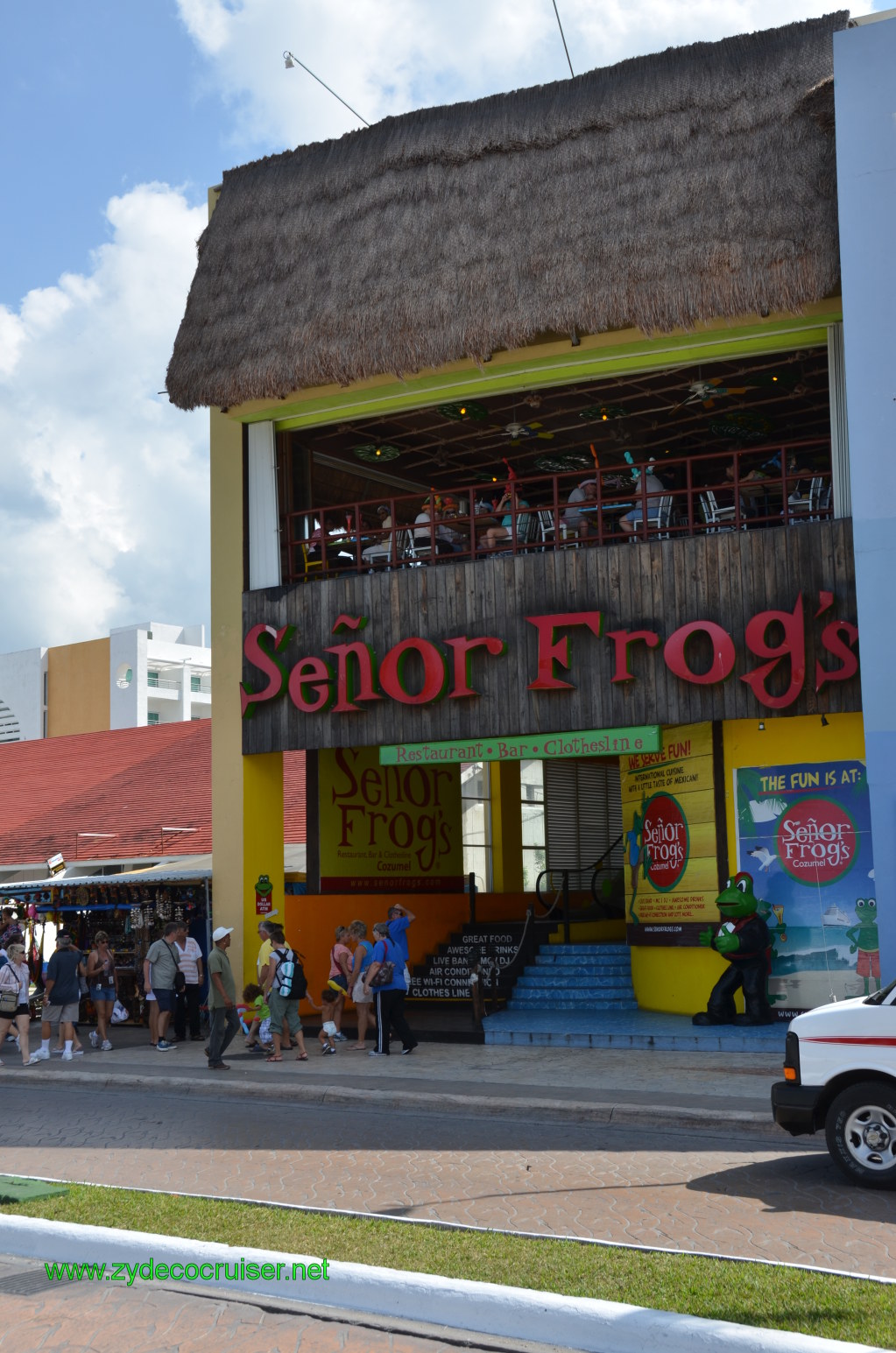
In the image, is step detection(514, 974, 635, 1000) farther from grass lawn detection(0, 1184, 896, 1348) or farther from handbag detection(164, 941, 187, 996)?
grass lawn detection(0, 1184, 896, 1348)

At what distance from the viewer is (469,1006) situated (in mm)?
20203

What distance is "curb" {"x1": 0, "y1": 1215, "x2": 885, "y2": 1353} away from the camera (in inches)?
219

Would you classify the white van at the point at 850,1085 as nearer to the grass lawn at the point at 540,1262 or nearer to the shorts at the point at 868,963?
the grass lawn at the point at 540,1262

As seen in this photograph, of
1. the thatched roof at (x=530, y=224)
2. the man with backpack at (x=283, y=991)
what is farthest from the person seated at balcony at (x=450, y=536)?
the man with backpack at (x=283, y=991)

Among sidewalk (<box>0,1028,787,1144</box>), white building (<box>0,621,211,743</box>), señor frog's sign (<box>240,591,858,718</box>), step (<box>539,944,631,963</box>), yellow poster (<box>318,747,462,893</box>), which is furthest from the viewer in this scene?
white building (<box>0,621,211,743</box>)

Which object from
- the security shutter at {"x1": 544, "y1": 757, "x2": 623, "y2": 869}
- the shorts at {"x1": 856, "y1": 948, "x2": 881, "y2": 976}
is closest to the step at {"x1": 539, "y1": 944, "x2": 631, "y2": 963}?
the shorts at {"x1": 856, "y1": 948, "x2": 881, "y2": 976}

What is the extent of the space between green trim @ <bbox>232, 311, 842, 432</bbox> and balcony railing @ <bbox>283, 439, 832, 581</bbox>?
1.21m

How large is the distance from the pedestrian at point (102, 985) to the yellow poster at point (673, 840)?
696 centimetres

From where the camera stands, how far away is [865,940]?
15.2 metres

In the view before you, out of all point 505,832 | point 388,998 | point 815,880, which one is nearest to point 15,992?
point 388,998

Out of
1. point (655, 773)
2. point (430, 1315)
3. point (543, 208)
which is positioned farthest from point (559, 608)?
point (430, 1315)

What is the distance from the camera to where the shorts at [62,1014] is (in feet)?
56.6

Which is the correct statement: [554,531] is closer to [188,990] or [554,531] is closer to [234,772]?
[234,772]

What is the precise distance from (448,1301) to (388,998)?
32.7 feet
